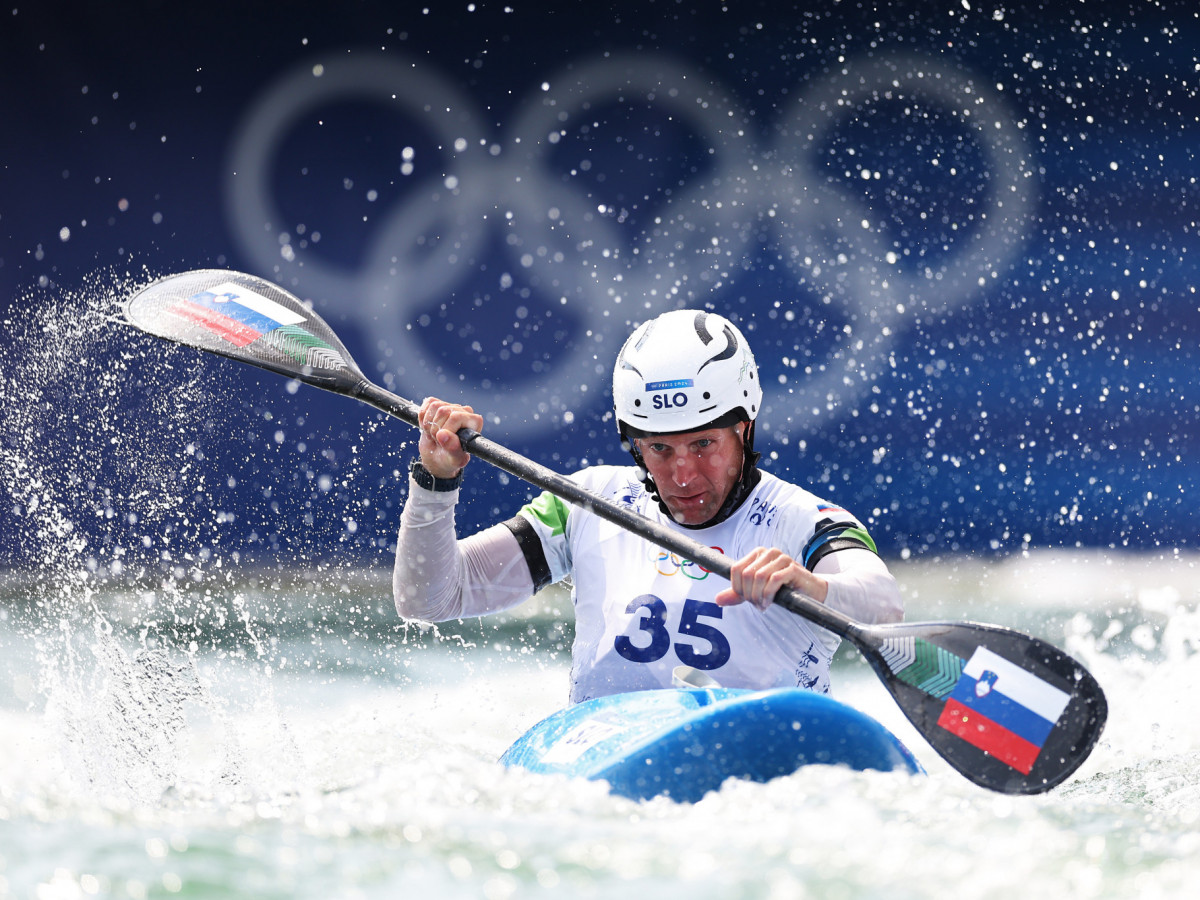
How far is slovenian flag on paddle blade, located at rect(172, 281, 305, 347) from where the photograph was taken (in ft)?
11.1

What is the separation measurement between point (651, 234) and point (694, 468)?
4.22 m

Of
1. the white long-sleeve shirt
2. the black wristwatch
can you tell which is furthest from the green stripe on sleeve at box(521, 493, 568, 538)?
the black wristwatch

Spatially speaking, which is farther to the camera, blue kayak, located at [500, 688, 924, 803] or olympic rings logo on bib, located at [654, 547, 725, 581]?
olympic rings logo on bib, located at [654, 547, 725, 581]

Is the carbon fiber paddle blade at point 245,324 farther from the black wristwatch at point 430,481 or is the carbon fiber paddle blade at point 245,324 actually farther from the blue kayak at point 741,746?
the blue kayak at point 741,746

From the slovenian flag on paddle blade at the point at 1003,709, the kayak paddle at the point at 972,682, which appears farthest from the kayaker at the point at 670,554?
the slovenian flag on paddle blade at the point at 1003,709

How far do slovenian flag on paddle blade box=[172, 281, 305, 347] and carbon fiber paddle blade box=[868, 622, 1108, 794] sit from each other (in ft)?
6.09

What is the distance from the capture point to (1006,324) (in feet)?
22.2

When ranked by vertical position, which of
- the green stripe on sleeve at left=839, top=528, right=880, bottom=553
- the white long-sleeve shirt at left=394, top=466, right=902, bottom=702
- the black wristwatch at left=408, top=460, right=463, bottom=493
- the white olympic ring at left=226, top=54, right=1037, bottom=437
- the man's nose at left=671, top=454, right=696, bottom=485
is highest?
the white olympic ring at left=226, top=54, right=1037, bottom=437

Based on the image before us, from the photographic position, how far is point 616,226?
6.98m

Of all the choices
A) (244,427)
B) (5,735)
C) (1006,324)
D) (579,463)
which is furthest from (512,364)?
(5,735)

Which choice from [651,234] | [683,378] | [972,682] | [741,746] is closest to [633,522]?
[683,378]

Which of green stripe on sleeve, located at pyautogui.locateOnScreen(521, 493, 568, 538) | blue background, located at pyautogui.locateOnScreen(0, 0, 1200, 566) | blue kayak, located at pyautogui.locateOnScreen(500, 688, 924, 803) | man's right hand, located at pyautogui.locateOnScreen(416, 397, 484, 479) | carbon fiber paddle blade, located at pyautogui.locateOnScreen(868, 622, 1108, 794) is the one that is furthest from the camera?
blue background, located at pyautogui.locateOnScreen(0, 0, 1200, 566)

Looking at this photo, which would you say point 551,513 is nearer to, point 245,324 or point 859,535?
point 859,535

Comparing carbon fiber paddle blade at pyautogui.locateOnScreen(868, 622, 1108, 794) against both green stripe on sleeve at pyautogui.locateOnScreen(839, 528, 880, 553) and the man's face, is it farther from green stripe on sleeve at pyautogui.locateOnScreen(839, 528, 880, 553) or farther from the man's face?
the man's face
